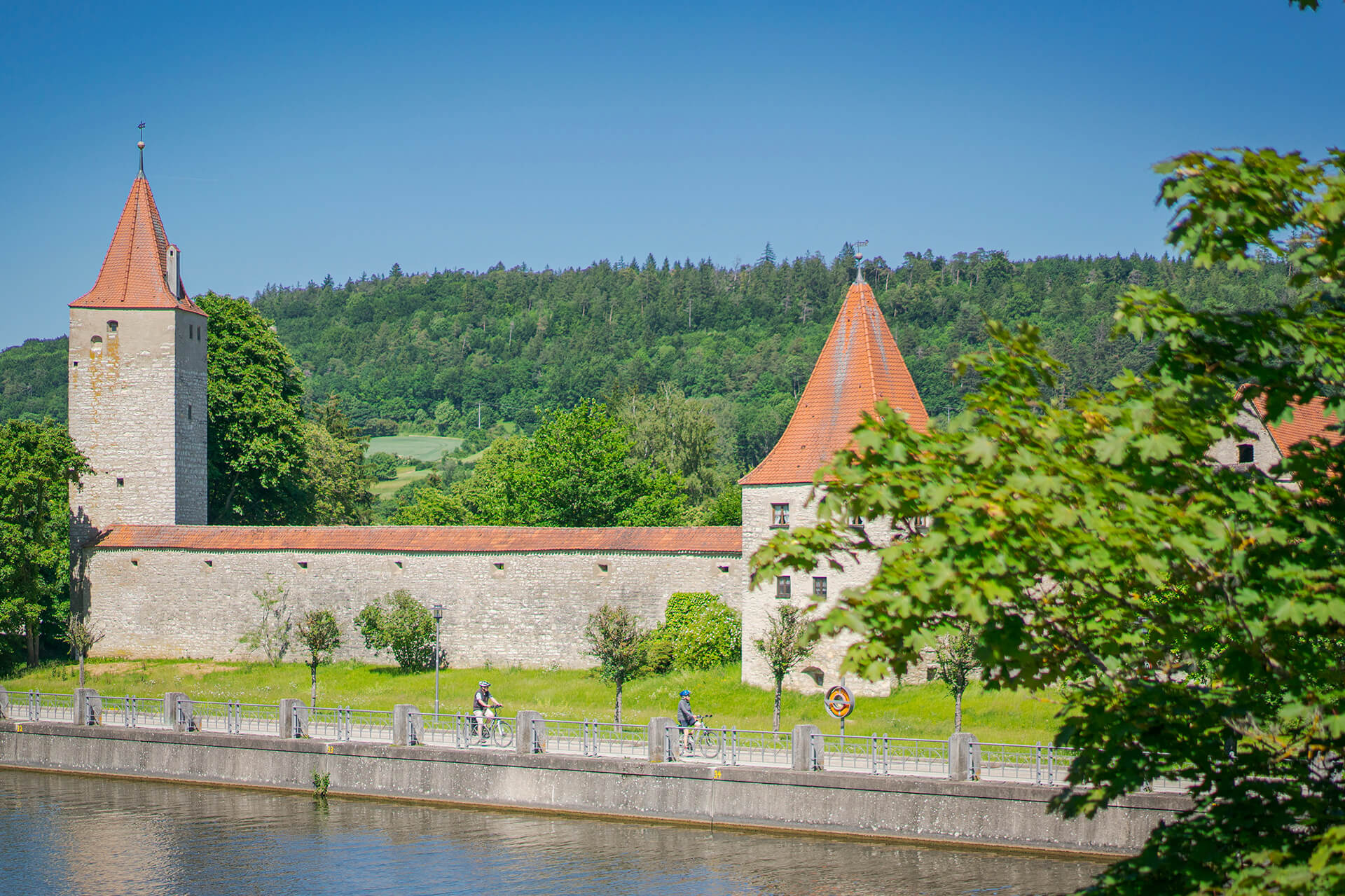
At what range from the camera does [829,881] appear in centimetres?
1925

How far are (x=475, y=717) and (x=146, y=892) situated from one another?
7.90 m

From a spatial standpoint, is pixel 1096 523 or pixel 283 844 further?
pixel 283 844

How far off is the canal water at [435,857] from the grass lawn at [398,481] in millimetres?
85688

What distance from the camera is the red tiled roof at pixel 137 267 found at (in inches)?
1695

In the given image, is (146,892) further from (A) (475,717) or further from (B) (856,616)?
(B) (856,616)

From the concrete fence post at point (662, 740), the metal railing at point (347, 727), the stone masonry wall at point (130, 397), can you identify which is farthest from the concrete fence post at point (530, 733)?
the stone masonry wall at point (130, 397)

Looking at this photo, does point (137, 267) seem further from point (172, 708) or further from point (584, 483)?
point (172, 708)

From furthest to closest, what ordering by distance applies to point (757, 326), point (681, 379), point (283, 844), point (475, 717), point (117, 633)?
point (757, 326), point (681, 379), point (117, 633), point (475, 717), point (283, 844)

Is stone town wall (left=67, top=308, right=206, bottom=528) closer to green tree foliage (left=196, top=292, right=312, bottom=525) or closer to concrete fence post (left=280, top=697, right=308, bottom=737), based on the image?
green tree foliage (left=196, top=292, right=312, bottom=525)

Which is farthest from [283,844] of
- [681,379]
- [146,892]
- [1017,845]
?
[681,379]

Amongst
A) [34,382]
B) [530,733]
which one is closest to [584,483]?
[530,733]

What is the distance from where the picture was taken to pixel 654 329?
152625mm

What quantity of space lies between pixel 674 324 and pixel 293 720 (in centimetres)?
12785

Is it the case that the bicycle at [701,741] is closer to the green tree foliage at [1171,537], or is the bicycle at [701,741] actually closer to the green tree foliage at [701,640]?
the green tree foliage at [701,640]
